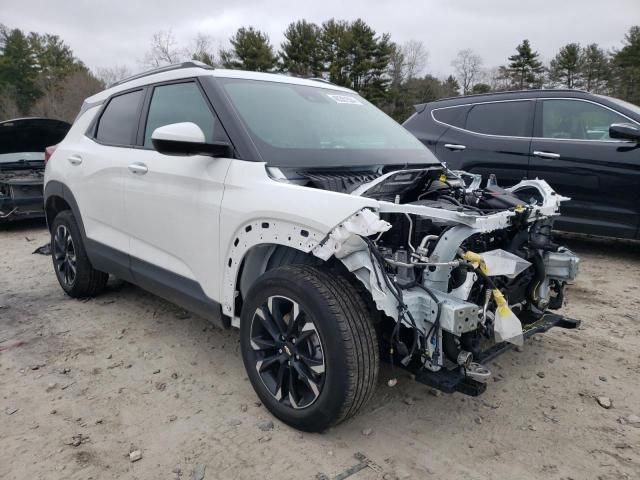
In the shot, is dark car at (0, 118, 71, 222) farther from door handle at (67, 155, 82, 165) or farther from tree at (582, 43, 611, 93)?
tree at (582, 43, 611, 93)

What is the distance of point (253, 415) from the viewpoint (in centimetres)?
259

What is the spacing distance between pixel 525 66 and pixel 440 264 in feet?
168

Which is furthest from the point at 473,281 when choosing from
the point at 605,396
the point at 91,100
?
the point at 91,100

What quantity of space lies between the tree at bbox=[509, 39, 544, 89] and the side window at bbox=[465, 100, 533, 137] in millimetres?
44692

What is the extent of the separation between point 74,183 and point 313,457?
3.09 meters

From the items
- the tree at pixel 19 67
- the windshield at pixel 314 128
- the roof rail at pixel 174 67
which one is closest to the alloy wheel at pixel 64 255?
the roof rail at pixel 174 67

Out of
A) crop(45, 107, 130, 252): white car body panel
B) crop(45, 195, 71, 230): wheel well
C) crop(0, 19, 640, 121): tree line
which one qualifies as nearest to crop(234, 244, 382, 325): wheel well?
crop(45, 107, 130, 252): white car body panel

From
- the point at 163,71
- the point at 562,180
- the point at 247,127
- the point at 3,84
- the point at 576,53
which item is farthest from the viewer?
the point at 3,84

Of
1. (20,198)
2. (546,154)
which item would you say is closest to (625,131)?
(546,154)

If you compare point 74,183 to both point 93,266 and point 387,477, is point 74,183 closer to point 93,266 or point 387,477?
point 93,266

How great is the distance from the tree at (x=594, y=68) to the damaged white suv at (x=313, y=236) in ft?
145

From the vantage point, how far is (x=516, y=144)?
5707mm

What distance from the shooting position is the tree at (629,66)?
117 feet

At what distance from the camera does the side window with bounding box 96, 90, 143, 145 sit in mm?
3576
